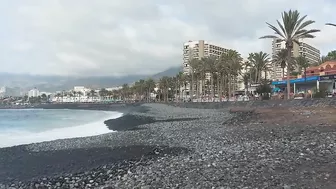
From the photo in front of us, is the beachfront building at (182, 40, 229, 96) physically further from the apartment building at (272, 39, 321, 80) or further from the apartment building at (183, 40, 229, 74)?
the apartment building at (272, 39, 321, 80)

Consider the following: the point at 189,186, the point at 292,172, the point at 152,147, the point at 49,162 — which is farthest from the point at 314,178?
the point at 49,162

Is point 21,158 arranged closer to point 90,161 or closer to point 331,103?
point 90,161

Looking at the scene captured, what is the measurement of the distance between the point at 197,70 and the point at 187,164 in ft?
Result: 326

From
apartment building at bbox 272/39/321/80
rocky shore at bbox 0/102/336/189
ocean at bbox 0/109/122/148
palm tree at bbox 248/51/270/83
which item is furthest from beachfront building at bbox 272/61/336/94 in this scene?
apartment building at bbox 272/39/321/80

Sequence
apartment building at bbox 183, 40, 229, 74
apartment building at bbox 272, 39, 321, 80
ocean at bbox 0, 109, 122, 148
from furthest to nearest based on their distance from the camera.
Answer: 1. apartment building at bbox 183, 40, 229, 74
2. apartment building at bbox 272, 39, 321, 80
3. ocean at bbox 0, 109, 122, 148

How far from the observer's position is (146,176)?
36.1ft

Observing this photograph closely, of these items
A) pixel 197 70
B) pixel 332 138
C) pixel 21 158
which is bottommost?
pixel 21 158

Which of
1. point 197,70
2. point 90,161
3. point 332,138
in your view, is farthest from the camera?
point 197,70

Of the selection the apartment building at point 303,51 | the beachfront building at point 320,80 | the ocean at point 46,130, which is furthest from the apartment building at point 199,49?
the ocean at point 46,130

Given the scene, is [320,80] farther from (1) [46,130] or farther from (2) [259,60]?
(1) [46,130]

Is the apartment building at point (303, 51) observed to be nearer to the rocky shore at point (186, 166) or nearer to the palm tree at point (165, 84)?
the palm tree at point (165, 84)

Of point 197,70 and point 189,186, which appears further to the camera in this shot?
point 197,70

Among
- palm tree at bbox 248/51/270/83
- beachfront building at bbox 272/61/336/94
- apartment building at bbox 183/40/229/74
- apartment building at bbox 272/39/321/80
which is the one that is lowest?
beachfront building at bbox 272/61/336/94

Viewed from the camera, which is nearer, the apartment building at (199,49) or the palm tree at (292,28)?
the palm tree at (292,28)
